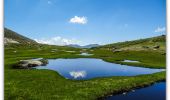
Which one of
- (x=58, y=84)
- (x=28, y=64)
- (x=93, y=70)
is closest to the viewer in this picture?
(x=58, y=84)

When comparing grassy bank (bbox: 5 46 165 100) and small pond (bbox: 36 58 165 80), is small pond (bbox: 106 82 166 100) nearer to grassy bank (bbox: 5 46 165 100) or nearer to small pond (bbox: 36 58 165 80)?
grassy bank (bbox: 5 46 165 100)

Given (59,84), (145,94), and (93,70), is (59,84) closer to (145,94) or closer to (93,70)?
(93,70)

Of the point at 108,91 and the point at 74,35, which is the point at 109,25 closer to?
the point at 74,35

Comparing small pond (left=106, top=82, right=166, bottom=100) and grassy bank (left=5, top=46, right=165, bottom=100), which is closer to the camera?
grassy bank (left=5, top=46, right=165, bottom=100)

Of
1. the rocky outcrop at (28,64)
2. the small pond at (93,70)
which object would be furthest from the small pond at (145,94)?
the rocky outcrop at (28,64)

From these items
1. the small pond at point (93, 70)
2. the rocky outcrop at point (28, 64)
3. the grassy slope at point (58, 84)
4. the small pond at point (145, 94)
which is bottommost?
the small pond at point (145, 94)

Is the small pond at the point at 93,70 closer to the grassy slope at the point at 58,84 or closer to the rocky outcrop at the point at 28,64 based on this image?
the rocky outcrop at the point at 28,64

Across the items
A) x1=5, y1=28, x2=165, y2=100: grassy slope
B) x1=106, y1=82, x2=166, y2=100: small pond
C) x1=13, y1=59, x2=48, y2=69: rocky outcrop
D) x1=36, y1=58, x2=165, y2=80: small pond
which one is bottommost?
x1=106, y1=82, x2=166, y2=100: small pond

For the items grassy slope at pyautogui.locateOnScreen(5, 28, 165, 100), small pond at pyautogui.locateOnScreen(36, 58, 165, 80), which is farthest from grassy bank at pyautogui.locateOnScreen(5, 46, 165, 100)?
small pond at pyautogui.locateOnScreen(36, 58, 165, 80)

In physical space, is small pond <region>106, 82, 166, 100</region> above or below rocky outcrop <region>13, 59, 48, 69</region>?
below

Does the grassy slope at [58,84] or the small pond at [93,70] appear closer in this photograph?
the grassy slope at [58,84]

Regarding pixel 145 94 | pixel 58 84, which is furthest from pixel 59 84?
pixel 145 94

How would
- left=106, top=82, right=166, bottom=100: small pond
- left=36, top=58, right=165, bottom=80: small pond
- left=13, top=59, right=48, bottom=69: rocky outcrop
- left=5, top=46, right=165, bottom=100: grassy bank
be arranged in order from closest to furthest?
left=5, top=46, right=165, bottom=100: grassy bank → left=106, top=82, right=166, bottom=100: small pond → left=36, top=58, right=165, bottom=80: small pond → left=13, top=59, right=48, bottom=69: rocky outcrop

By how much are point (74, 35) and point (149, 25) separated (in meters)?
5.76
